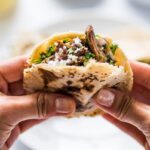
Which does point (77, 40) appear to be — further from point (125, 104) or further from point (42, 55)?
point (125, 104)

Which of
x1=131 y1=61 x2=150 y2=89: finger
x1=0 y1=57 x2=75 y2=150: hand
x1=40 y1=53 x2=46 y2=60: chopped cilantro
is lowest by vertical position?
x1=0 y1=57 x2=75 y2=150: hand

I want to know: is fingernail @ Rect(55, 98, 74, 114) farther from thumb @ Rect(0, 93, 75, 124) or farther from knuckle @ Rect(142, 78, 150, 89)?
knuckle @ Rect(142, 78, 150, 89)

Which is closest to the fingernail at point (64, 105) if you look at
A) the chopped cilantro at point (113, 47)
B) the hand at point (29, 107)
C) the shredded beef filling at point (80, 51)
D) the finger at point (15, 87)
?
the hand at point (29, 107)

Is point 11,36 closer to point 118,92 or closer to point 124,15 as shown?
point 124,15

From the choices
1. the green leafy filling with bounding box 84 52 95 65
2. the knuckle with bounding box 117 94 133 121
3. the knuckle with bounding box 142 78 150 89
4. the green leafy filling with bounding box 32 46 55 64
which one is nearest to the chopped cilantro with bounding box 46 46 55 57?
the green leafy filling with bounding box 32 46 55 64

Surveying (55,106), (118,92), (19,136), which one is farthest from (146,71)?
(19,136)
